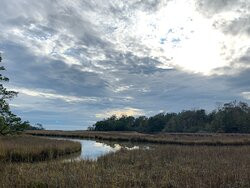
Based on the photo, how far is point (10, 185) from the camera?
11703mm

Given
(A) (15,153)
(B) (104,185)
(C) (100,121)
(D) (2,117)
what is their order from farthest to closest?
(C) (100,121)
(D) (2,117)
(A) (15,153)
(B) (104,185)

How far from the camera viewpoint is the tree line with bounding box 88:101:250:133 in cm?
10181

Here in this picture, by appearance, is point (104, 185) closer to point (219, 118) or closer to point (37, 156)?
point (37, 156)

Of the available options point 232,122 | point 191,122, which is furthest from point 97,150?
point 191,122

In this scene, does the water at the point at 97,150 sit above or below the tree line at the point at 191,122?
below

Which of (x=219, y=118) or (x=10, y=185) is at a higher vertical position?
(x=219, y=118)

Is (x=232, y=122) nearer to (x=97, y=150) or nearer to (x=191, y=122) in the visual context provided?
(x=191, y=122)

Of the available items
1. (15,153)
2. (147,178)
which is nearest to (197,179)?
(147,178)

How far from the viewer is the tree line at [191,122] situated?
102 metres

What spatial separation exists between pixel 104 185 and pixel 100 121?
117201mm

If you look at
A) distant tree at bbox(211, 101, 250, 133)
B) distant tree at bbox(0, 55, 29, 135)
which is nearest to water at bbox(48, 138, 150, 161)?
distant tree at bbox(0, 55, 29, 135)

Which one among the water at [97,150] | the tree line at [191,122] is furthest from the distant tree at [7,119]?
the tree line at [191,122]

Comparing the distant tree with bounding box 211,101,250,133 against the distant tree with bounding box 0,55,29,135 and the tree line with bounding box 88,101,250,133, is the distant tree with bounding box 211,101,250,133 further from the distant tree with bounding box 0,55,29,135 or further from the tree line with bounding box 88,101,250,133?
the distant tree with bounding box 0,55,29,135

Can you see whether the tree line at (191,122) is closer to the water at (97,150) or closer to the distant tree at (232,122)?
the distant tree at (232,122)
